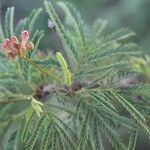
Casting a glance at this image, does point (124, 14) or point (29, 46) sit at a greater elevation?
point (124, 14)

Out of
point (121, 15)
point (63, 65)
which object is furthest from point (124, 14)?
point (63, 65)

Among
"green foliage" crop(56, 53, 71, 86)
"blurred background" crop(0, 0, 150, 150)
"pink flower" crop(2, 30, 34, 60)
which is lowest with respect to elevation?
"green foliage" crop(56, 53, 71, 86)

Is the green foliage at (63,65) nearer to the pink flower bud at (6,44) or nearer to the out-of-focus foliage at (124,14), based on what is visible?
the pink flower bud at (6,44)

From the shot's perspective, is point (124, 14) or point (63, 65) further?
point (124, 14)

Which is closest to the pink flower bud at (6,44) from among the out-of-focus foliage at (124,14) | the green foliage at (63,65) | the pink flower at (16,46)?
the pink flower at (16,46)

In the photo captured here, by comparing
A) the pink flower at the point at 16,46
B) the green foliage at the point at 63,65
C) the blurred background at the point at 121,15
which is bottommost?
the green foliage at the point at 63,65

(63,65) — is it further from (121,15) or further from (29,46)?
(121,15)

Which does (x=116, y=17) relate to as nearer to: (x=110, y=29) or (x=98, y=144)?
(x=110, y=29)

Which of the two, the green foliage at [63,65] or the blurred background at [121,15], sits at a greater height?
the blurred background at [121,15]

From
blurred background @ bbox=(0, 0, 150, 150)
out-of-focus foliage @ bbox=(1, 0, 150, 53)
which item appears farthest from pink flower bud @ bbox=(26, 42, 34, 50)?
out-of-focus foliage @ bbox=(1, 0, 150, 53)

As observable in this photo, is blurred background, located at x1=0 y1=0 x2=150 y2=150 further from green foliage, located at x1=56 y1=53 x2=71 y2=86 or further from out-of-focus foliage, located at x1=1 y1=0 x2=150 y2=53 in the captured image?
green foliage, located at x1=56 y1=53 x2=71 y2=86

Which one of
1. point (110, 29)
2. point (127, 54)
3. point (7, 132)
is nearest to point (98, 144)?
point (127, 54)
